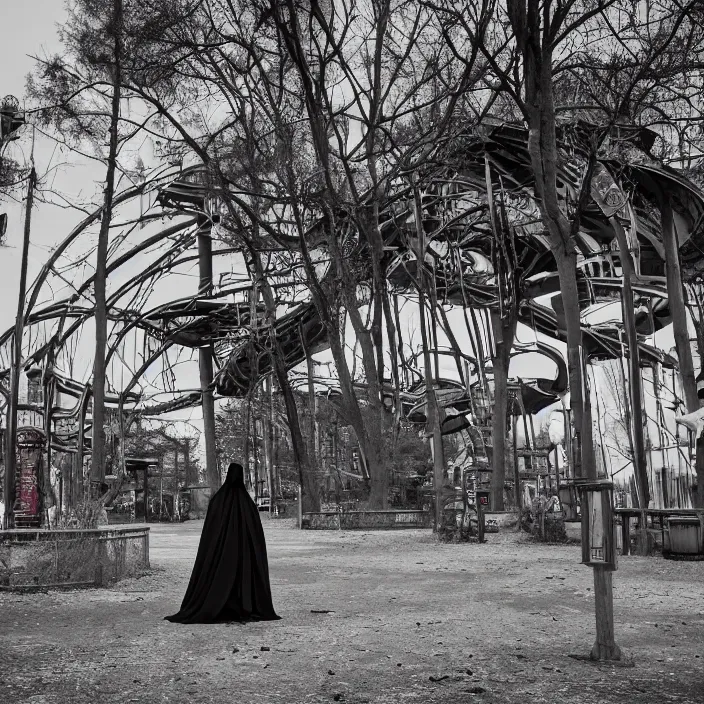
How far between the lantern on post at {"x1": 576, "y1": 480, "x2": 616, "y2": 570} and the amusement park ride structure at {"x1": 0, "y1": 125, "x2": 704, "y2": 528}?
500 inches

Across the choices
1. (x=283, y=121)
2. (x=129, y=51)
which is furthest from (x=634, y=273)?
(x=129, y=51)

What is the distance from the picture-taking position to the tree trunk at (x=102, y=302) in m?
19.0

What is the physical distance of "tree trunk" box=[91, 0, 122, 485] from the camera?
1895 centimetres

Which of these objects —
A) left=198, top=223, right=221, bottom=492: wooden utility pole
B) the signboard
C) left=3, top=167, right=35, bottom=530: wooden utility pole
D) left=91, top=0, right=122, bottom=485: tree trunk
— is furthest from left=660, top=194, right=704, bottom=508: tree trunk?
left=198, top=223, right=221, bottom=492: wooden utility pole

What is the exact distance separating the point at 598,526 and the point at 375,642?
201 centimetres

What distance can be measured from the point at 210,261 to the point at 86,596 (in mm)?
24785

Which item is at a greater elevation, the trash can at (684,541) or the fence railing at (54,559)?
the fence railing at (54,559)

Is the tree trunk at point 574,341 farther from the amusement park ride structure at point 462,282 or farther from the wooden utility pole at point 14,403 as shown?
the wooden utility pole at point 14,403

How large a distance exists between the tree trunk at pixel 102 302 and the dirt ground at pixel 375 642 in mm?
7696

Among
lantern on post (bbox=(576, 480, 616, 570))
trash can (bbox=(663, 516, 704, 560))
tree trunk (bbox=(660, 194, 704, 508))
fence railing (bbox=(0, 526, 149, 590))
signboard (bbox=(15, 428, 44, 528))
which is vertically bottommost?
trash can (bbox=(663, 516, 704, 560))

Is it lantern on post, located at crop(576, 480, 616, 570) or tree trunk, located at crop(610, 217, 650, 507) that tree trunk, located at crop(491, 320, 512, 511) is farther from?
lantern on post, located at crop(576, 480, 616, 570)

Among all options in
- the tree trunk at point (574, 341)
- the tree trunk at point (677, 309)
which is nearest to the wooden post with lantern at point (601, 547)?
the tree trunk at point (574, 341)

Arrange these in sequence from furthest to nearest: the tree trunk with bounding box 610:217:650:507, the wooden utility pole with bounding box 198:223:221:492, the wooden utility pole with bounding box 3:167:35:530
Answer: the wooden utility pole with bounding box 198:223:221:492 < the wooden utility pole with bounding box 3:167:35:530 < the tree trunk with bounding box 610:217:650:507

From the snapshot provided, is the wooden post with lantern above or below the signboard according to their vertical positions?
below
